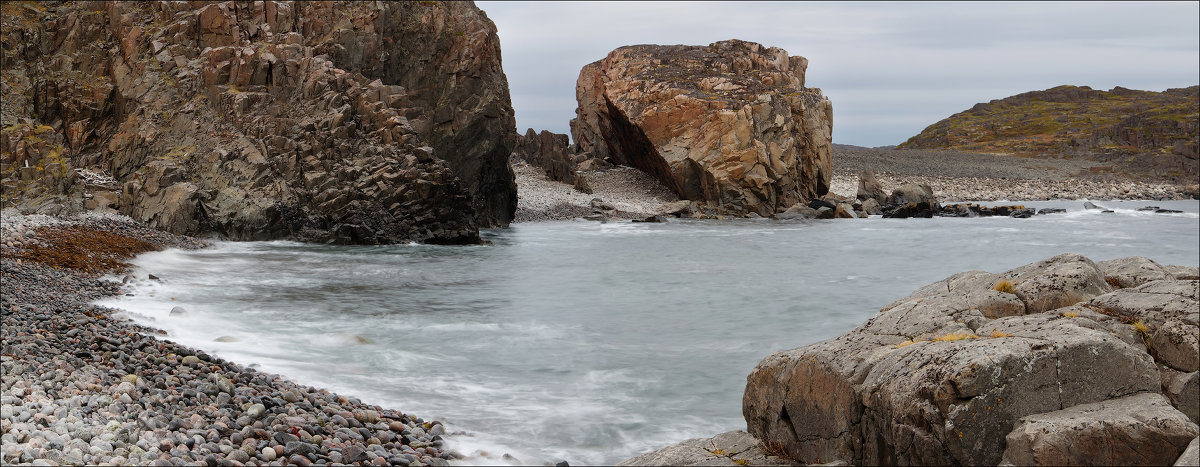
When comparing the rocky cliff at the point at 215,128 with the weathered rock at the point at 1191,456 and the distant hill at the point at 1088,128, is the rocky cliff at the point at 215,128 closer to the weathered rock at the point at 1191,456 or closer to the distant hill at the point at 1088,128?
the weathered rock at the point at 1191,456

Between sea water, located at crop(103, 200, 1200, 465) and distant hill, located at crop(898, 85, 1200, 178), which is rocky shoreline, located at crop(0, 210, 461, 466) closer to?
sea water, located at crop(103, 200, 1200, 465)

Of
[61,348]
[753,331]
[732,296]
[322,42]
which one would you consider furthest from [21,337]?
[322,42]

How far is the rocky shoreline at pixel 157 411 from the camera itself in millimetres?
6961

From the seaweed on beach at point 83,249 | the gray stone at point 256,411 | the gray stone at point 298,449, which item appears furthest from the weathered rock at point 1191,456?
the seaweed on beach at point 83,249

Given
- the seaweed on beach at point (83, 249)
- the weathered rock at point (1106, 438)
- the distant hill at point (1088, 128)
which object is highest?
the distant hill at point (1088, 128)

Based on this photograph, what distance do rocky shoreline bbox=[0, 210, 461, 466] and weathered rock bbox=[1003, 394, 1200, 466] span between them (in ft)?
17.0

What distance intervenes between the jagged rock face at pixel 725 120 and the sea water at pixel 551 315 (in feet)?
44.7

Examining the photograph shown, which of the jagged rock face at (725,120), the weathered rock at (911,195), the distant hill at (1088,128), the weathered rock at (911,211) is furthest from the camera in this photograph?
the distant hill at (1088,128)

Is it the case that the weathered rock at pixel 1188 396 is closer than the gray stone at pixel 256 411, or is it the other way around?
the weathered rock at pixel 1188 396

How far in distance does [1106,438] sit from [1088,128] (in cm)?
15289

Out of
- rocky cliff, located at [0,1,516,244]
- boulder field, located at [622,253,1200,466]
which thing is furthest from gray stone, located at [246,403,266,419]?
rocky cliff, located at [0,1,516,244]

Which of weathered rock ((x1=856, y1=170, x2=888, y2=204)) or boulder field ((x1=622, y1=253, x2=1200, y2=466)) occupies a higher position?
weathered rock ((x1=856, y1=170, x2=888, y2=204))

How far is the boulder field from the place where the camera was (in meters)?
4.95

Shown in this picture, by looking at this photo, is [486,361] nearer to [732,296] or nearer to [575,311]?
[575,311]
